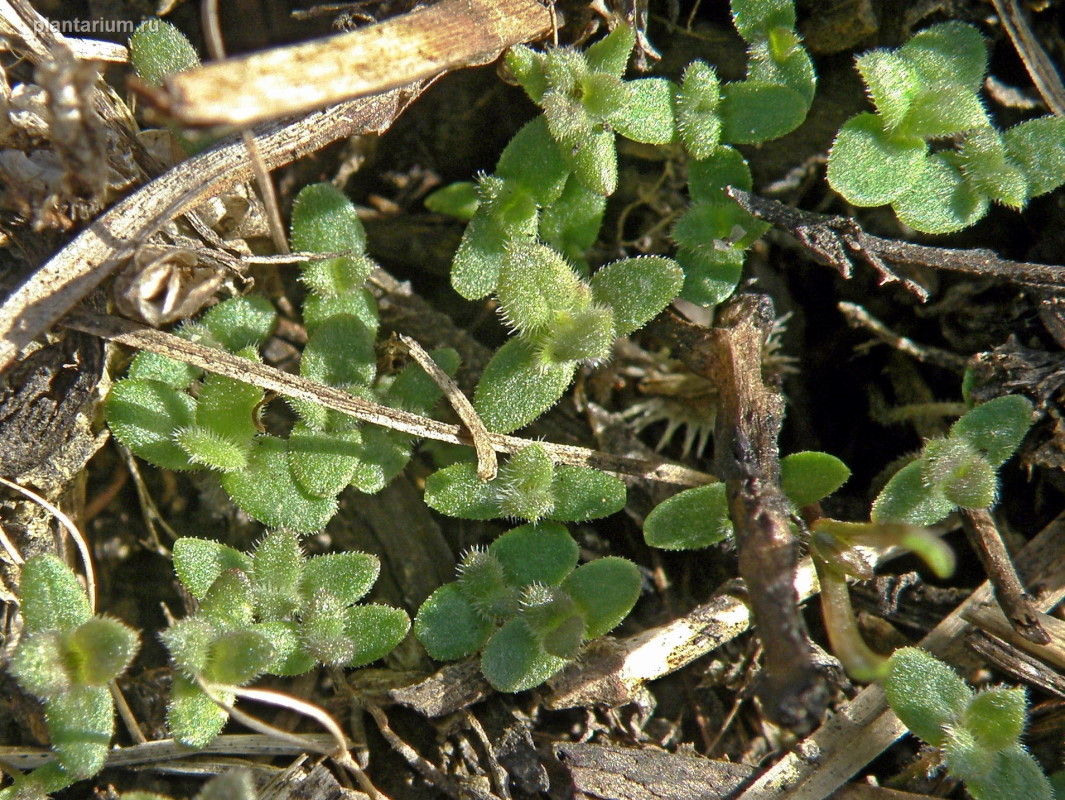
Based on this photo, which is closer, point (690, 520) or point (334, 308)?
point (690, 520)

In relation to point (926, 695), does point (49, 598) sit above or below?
above

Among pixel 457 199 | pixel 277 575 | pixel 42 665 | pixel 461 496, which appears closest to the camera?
pixel 42 665

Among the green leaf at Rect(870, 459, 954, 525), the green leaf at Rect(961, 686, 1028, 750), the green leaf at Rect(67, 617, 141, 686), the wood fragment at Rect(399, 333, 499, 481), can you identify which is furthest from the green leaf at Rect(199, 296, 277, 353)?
the green leaf at Rect(961, 686, 1028, 750)

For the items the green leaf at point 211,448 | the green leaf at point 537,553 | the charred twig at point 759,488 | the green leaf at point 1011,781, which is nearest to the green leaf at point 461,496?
the green leaf at point 537,553

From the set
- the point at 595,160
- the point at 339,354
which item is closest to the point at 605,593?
the point at 339,354

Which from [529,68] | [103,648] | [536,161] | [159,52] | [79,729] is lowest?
[79,729]

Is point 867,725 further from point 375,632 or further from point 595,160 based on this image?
point 595,160

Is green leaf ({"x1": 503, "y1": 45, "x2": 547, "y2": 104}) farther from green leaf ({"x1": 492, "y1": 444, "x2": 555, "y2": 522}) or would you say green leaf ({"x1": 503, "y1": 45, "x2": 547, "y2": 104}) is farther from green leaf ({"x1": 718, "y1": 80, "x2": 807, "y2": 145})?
green leaf ({"x1": 492, "y1": 444, "x2": 555, "y2": 522})
